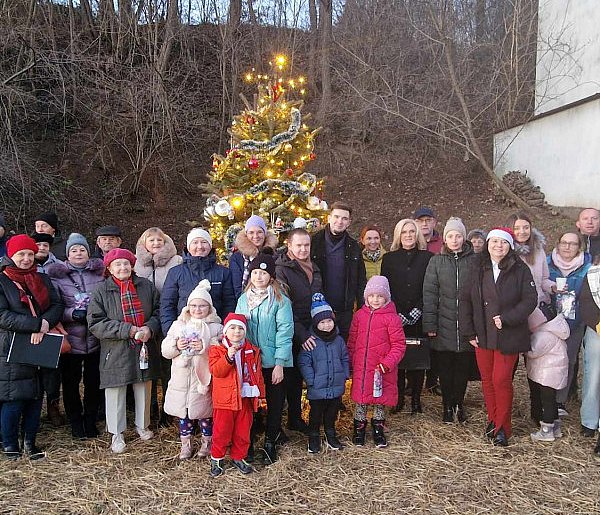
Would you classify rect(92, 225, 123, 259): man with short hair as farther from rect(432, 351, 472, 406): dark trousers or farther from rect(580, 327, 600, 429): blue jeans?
rect(580, 327, 600, 429): blue jeans

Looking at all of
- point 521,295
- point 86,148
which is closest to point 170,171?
point 86,148

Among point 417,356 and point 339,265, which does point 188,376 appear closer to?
point 339,265

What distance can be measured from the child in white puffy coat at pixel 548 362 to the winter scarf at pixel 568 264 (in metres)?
0.52

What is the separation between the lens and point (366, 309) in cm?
433

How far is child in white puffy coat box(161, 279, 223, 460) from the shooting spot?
3.91 meters

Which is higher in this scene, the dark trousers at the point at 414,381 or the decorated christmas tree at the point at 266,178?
the decorated christmas tree at the point at 266,178

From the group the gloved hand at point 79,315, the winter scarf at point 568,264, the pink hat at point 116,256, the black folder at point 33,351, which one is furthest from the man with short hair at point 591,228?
the black folder at point 33,351

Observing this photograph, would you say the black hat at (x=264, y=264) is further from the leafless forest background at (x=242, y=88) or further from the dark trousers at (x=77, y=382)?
the leafless forest background at (x=242, y=88)

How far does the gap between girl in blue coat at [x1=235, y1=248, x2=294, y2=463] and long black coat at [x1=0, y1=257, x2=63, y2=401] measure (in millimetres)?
1637

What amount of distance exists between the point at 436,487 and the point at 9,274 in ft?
11.7

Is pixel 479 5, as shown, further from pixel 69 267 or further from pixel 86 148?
pixel 69 267

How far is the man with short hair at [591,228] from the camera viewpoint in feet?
16.7

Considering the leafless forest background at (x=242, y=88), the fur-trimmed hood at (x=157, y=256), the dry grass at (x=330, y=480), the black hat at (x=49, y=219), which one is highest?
the leafless forest background at (x=242, y=88)

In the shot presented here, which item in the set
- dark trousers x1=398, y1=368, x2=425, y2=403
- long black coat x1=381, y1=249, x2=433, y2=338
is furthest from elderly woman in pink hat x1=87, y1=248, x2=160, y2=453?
dark trousers x1=398, y1=368, x2=425, y2=403
